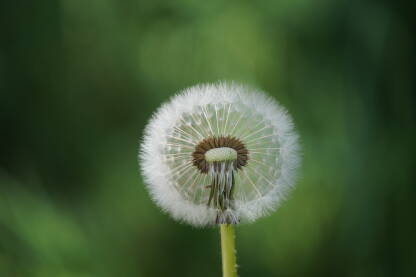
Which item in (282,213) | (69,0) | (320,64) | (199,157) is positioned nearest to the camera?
(199,157)

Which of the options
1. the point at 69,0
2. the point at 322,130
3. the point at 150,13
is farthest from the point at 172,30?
the point at 322,130

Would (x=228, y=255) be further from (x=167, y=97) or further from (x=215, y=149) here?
(x=167, y=97)

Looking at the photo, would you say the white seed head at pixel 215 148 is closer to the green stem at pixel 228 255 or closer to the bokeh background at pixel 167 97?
the green stem at pixel 228 255

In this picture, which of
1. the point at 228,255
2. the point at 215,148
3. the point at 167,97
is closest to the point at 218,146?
the point at 215,148

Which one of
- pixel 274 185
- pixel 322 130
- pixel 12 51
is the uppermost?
pixel 12 51

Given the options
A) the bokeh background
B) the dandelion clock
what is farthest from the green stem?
the bokeh background

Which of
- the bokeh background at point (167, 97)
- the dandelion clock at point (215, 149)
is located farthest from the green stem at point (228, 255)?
the bokeh background at point (167, 97)

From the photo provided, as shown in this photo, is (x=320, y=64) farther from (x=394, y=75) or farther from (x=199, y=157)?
(x=199, y=157)

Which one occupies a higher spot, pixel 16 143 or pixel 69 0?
pixel 69 0
